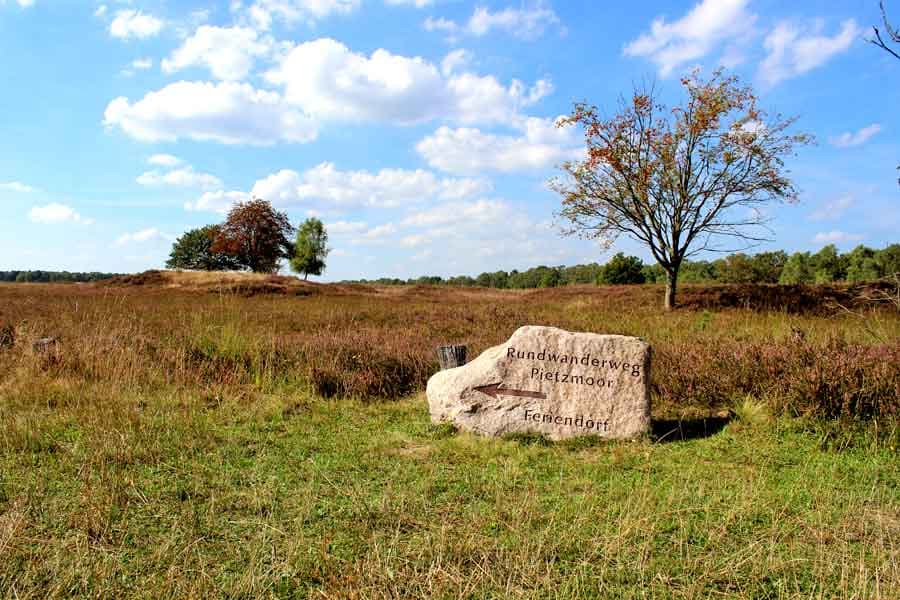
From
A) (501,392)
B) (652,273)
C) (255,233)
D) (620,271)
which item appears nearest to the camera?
(501,392)

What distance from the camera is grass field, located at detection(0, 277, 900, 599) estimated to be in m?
3.25

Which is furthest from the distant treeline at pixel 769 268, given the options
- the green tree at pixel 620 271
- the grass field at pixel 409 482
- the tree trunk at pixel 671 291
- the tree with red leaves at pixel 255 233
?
the grass field at pixel 409 482

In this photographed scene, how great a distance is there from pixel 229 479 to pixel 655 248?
60.6 feet

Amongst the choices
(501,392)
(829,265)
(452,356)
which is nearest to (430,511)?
(501,392)

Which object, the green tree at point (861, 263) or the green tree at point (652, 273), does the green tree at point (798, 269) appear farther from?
the green tree at point (652, 273)

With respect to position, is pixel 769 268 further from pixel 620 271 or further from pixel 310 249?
pixel 310 249

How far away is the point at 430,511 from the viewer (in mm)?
4117

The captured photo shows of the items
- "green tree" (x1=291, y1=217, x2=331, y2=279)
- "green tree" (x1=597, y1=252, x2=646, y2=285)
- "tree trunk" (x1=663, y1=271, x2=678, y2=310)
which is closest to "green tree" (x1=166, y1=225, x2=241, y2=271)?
"green tree" (x1=291, y1=217, x2=331, y2=279)

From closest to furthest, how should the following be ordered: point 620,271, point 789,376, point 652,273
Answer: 1. point 789,376
2. point 620,271
3. point 652,273

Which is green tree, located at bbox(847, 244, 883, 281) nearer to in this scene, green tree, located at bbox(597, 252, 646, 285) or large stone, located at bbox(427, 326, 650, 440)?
green tree, located at bbox(597, 252, 646, 285)

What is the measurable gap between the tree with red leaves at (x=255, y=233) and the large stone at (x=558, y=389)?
1827 inches

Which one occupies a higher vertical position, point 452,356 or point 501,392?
point 452,356

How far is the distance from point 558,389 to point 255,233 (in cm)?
4761

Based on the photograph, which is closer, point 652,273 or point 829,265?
point 829,265
